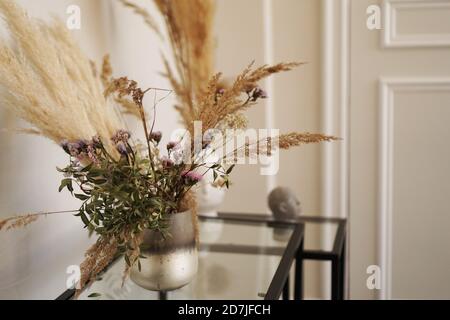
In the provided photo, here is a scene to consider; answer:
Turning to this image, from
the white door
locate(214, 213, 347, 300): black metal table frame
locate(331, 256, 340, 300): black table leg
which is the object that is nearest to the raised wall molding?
the white door

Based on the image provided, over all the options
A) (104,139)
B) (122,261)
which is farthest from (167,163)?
(122,261)

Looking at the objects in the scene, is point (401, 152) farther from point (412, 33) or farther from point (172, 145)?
point (172, 145)

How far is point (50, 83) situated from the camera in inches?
33.6

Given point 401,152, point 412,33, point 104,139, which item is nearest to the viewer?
Answer: point 104,139

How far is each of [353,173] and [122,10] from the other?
83cm

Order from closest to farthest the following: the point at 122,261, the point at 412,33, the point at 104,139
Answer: the point at 104,139, the point at 122,261, the point at 412,33

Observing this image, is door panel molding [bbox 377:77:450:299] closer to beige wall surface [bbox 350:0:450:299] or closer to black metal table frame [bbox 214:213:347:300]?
beige wall surface [bbox 350:0:450:299]

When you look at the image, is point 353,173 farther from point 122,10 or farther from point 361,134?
point 122,10

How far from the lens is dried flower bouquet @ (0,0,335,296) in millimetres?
793

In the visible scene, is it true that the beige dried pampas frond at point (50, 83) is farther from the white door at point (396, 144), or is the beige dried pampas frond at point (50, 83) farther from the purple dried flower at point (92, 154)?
the white door at point (396, 144)

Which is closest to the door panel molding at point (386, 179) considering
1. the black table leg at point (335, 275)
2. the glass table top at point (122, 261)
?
the black table leg at point (335, 275)

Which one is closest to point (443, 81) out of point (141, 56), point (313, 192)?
point (313, 192)

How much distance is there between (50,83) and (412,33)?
3.24 ft

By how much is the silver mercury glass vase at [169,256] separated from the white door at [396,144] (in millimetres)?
816
